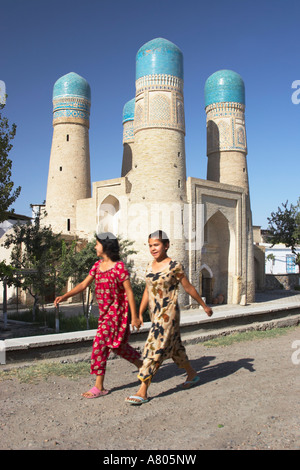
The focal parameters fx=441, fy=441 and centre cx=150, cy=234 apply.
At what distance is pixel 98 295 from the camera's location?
14.2 ft

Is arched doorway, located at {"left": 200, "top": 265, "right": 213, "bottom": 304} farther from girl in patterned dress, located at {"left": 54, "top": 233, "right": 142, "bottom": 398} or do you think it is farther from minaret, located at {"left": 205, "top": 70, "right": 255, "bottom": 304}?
girl in patterned dress, located at {"left": 54, "top": 233, "right": 142, "bottom": 398}

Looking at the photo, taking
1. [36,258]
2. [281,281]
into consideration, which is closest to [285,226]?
[281,281]

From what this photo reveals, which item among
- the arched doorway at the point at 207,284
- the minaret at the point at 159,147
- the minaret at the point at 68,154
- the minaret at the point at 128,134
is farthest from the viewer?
the minaret at the point at 128,134

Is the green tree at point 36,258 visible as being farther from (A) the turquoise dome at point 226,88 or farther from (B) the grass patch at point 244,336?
(A) the turquoise dome at point 226,88

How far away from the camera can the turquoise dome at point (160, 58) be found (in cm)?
1886

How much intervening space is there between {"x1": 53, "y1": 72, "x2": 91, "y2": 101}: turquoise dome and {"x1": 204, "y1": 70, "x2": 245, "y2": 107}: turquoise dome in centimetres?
683

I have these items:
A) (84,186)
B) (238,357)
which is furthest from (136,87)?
(238,357)

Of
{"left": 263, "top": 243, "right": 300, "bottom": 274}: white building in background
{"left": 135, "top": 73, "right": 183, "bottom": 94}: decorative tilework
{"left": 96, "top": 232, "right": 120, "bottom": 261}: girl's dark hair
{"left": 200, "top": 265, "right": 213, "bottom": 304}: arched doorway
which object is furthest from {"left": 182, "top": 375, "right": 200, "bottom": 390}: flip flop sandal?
{"left": 263, "top": 243, "right": 300, "bottom": 274}: white building in background

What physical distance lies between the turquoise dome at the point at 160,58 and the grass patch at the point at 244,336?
548 inches

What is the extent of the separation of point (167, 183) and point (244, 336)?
1178cm

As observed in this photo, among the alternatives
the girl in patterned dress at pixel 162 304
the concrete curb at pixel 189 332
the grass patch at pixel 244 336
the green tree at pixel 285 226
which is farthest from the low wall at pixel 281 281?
the girl in patterned dress at pixel 162 304

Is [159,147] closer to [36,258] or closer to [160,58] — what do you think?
[160,58]

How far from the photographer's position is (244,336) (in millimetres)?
7352

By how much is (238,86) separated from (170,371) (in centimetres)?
2162
